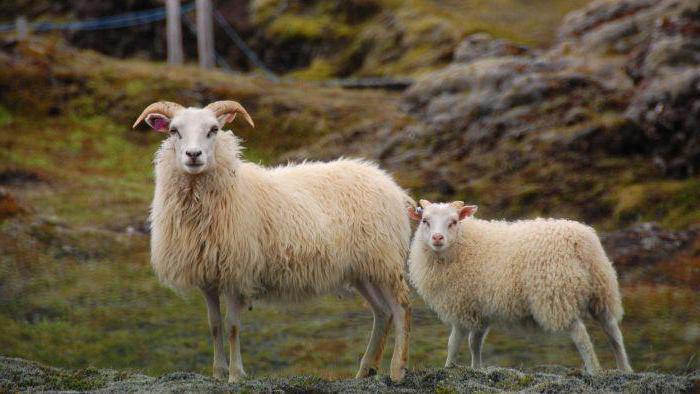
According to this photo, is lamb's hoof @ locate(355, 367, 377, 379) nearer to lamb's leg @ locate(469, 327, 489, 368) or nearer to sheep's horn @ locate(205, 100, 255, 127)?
lamb's leg @ locate(469, 327, 489, 368)

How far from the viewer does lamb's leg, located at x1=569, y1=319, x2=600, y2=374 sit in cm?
1006

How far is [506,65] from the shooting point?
24844 millimetres

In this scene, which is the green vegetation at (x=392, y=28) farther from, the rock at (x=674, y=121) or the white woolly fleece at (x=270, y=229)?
the white woolly fleece at (x=270, y=229)

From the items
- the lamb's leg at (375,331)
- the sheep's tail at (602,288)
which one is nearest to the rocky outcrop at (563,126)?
the sheep's tail at (602,288)

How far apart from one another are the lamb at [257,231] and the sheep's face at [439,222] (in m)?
0.63

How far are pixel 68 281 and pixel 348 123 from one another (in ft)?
37.7

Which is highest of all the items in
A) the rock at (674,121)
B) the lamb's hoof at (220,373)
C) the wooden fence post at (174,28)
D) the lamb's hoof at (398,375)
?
the wooden fence post at (174,28)

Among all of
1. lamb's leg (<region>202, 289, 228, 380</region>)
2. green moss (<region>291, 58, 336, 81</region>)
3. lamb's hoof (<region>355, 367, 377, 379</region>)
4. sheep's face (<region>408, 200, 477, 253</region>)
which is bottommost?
lamb's hoof (<region>355, 367, 377, 379</region>)

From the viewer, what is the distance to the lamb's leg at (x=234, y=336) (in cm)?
908

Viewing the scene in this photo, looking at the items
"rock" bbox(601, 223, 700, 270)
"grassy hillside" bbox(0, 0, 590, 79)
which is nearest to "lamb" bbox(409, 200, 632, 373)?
"rock" bbox(601, 223, 700, 270)

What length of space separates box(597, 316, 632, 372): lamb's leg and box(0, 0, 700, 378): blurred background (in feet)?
8.33

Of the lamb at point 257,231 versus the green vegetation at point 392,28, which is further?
the green vegetation at point 392,28

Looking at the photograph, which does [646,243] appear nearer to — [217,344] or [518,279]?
[518,279]

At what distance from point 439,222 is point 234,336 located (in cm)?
326
